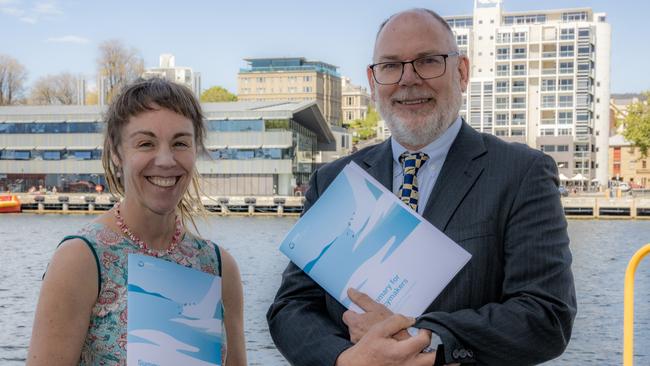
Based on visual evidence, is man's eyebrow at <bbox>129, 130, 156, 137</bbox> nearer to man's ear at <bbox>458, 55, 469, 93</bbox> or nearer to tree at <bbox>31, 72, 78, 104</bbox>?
man's ear at <bbox>458, 55, 469, 93</bbox>

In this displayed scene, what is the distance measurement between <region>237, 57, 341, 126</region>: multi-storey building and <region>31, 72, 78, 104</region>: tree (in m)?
33.3

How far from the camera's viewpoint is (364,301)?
90.3 inches

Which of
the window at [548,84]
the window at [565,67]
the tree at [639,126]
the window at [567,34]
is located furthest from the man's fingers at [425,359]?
the window at [567,34]

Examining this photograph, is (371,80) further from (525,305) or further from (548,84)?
(548,84)

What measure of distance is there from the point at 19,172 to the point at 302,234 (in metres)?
59.3

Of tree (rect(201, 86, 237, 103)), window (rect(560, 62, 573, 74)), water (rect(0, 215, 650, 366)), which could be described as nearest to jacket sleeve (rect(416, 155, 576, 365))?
water (rect(0, 215, 650, 366))

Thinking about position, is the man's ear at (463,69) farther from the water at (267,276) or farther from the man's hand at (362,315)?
the water at (267,276)

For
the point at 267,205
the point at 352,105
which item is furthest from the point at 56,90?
the point at 352,105

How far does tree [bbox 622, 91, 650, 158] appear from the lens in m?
63.8

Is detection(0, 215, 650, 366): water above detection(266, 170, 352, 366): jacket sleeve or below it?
below

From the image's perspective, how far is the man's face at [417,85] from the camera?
2.53 m

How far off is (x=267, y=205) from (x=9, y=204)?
54.0ft

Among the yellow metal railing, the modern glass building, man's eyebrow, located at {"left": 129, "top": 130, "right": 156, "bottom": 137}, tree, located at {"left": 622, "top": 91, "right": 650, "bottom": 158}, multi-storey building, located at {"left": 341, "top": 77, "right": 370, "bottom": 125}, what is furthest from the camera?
multi-storey building, located at {"left": 341, "top": 77, "right": 370, "bottom": 125}

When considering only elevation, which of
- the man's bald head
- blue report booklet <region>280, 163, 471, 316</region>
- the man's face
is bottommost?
blue report booklet <region>280, 163, 471, 316</region>
